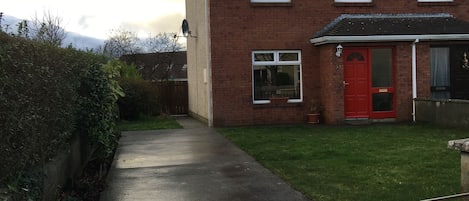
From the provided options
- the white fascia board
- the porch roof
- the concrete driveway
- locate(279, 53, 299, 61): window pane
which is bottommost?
the concrete driveway

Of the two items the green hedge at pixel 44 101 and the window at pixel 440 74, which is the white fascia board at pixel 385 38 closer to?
the window at pixel 440 74

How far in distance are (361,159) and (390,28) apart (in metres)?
7.94

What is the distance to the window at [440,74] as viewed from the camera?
16.5 m

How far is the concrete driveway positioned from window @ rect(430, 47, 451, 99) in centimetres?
796

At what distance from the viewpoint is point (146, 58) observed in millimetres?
46062

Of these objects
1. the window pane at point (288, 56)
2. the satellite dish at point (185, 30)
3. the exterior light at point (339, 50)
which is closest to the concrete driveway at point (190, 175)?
the window pane at point (288, 56)

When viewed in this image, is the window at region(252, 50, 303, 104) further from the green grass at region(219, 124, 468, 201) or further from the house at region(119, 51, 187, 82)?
the house at region(119, 51, 187, 82)

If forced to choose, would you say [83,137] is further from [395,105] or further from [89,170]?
[395,105]

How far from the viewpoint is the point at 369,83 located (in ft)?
53.3

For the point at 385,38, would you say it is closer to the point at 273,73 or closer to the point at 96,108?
the point at 273,73

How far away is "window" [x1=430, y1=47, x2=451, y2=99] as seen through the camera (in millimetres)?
16516

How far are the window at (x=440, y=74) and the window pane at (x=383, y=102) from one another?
1427mm

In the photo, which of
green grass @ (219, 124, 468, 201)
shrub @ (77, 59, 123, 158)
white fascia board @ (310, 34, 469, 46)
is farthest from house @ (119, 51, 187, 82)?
shrub @ (77, 59, 123, 158)

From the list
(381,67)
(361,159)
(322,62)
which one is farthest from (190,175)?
(381,67)
